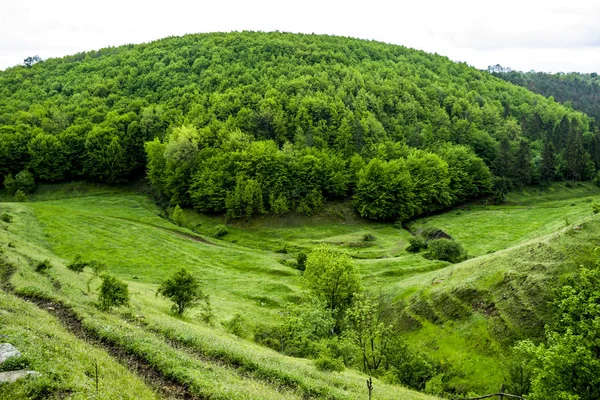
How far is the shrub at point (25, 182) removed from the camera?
495 feet

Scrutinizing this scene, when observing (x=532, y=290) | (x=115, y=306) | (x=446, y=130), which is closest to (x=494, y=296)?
(x=532, y=290)

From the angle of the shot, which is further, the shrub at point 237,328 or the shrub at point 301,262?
the shrub at point 301,262

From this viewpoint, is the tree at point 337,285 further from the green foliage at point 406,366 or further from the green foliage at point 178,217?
the green foliage at point 178,217

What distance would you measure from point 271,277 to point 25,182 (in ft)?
395

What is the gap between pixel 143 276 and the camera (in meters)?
79.4

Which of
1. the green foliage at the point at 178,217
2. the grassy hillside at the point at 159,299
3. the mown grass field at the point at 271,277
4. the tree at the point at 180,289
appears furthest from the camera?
the green foliage at the point at 178,217

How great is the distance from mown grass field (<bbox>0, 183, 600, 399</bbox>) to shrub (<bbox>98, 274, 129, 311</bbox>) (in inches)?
45.5

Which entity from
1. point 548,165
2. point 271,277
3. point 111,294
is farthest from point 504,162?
point 111,294

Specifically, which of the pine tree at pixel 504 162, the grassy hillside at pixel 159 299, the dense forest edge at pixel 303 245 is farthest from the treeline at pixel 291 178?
the grassy hillside at pixel 159 299

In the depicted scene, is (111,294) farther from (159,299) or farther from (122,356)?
(159,299)

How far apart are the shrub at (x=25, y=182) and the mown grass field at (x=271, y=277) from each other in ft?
18.3

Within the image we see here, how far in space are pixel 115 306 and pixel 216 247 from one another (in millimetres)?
67304

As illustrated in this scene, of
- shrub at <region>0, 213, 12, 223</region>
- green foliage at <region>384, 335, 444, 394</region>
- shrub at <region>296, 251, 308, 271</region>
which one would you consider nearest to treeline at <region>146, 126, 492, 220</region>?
shrub at <region>296, 251, 308, 271</region>

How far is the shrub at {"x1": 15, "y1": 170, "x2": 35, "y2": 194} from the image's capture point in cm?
15088
